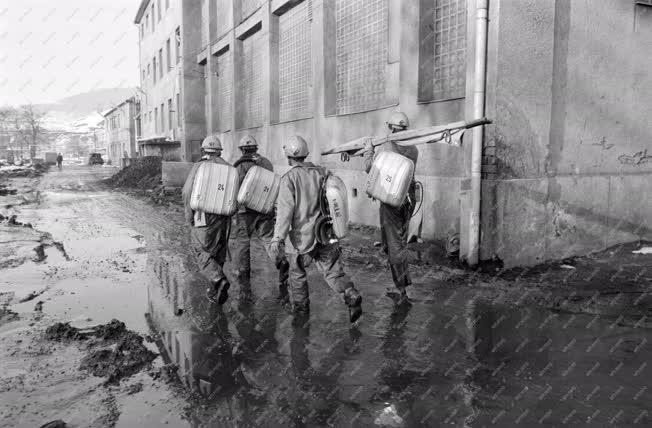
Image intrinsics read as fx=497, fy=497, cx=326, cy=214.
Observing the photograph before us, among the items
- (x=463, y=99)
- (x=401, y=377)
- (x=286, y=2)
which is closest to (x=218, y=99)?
(x=286, y=2)

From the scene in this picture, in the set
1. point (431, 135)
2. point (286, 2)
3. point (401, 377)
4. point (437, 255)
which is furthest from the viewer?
point (286, 2)

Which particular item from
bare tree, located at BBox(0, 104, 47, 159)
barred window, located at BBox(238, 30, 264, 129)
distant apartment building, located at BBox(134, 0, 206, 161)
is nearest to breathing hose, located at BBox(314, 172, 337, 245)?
barred window, located at BBox(238, 30, 264, 129)

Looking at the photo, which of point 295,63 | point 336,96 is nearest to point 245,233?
point 336,96

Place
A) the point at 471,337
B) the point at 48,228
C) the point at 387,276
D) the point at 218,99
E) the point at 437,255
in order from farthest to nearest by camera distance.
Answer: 1. the point at 218,99
2. the point at 48,228
3. the point at 437,255
4. the point at 387,276
5. the point at 471,337

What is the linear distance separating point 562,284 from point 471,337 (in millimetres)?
2504

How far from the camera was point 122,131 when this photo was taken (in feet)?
199

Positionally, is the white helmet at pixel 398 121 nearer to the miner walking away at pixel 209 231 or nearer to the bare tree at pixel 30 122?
the miner walking away at pixel 209 231

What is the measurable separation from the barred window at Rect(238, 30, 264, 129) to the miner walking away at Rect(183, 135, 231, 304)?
12.4 meters

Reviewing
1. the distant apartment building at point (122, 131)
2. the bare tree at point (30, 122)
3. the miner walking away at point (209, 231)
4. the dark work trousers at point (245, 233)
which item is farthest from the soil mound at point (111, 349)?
the bare tree at point (30, 122)

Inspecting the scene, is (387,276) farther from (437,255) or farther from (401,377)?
(401,377)

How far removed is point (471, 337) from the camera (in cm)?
468

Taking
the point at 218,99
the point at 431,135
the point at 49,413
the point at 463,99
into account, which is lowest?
the point at 49,413

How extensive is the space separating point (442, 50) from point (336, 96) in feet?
13.4

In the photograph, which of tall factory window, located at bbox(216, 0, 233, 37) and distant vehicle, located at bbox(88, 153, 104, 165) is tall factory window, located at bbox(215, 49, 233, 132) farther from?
distant vehicle, located at bbox(88, 153, 104, 165)
